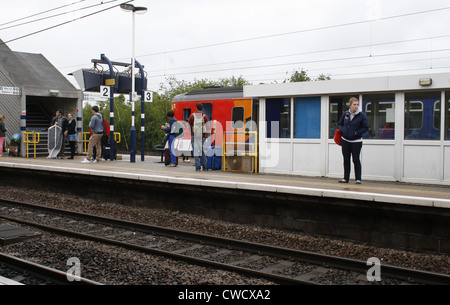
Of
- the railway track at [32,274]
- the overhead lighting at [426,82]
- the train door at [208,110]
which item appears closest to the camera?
the railway track at [32,274]

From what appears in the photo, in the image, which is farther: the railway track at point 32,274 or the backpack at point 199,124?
the backpack at point 199,124

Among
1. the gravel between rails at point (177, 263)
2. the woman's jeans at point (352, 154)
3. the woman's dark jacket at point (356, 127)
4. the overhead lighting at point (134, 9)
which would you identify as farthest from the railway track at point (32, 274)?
the overhead lighting at point (134, 9)

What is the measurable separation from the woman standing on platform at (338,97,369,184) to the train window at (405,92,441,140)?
1.20 metres

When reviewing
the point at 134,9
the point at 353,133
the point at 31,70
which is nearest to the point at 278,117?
the point at 353,133

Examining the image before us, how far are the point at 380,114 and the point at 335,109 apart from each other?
111cm

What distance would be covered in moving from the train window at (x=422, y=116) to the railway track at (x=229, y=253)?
4.53m

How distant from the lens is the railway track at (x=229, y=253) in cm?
632

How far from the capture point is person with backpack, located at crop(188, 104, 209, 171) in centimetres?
1259

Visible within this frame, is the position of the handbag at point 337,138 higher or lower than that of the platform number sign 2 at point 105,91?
lower

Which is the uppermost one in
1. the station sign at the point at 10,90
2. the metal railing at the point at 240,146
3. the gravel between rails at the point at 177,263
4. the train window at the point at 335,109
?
the station sign at the point at 10,90

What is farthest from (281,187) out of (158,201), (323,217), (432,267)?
(158,201)

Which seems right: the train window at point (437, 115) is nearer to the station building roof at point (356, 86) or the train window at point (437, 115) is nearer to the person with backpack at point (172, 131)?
the station building roof at point (356, 86)

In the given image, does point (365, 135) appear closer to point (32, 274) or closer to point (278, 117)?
point (278, 117)

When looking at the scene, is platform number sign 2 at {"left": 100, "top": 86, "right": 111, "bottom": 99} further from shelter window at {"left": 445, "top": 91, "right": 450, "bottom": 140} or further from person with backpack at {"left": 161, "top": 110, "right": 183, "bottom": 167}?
shelter window at {"left": 445, "top": 91, "right": 450, "bottom": 140}
